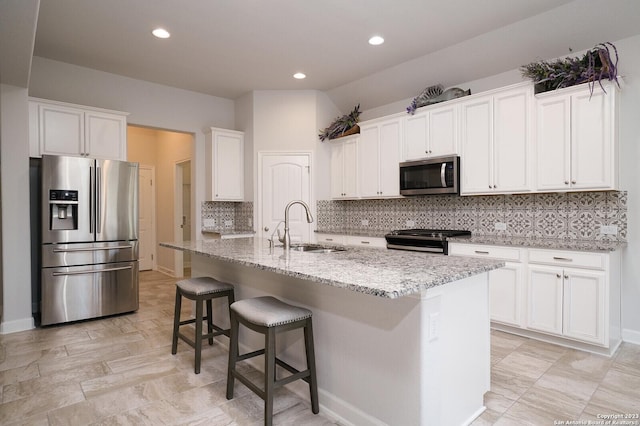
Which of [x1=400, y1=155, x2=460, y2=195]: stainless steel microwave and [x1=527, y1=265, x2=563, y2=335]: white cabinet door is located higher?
[x1=400, y1=155, x2=460, y2=195]: stainless steel microwave

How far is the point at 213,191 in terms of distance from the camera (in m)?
5.18

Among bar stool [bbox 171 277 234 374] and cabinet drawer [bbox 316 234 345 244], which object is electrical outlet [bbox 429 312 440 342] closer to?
bar stool [bbox 171 277 234 374]

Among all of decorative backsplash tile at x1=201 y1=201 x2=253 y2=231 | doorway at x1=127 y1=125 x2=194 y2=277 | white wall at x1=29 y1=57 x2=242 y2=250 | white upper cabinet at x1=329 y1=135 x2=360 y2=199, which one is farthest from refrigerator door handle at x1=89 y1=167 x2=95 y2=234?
white upper cabinet at x1=329 y1=135 x2=360 y2=199

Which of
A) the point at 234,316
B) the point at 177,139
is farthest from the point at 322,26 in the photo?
the point at 177,139

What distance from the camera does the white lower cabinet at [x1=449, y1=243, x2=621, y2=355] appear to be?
2.81 metres

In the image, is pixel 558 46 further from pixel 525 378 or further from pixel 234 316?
pixel 234 316

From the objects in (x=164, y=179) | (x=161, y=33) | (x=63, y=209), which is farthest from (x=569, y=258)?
(x=164, y=179)

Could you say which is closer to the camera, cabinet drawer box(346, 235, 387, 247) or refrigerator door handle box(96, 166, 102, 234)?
refrigerator door handle box(96, 166, 102, 234)

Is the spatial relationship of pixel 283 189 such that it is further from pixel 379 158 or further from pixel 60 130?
pixel 60 130

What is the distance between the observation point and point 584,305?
288cm

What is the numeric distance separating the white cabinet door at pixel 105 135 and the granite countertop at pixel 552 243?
385 cm

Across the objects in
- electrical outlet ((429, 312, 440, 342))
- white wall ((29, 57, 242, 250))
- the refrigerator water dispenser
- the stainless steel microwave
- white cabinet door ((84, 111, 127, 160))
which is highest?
white wall ((29, 57, 242, 250))

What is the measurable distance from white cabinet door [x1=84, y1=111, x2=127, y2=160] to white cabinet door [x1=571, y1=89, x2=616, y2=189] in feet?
15.2

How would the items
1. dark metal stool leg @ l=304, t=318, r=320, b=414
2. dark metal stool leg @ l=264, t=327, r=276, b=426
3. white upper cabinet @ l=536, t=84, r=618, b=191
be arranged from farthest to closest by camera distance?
white upper cabinet @ l=536, t=84, r=618, b=191 < dark metal stool leg @ l=304, t=318, r=320, b=414 < dark metal stool leg @ l=264, t=327, r=276, b=426
